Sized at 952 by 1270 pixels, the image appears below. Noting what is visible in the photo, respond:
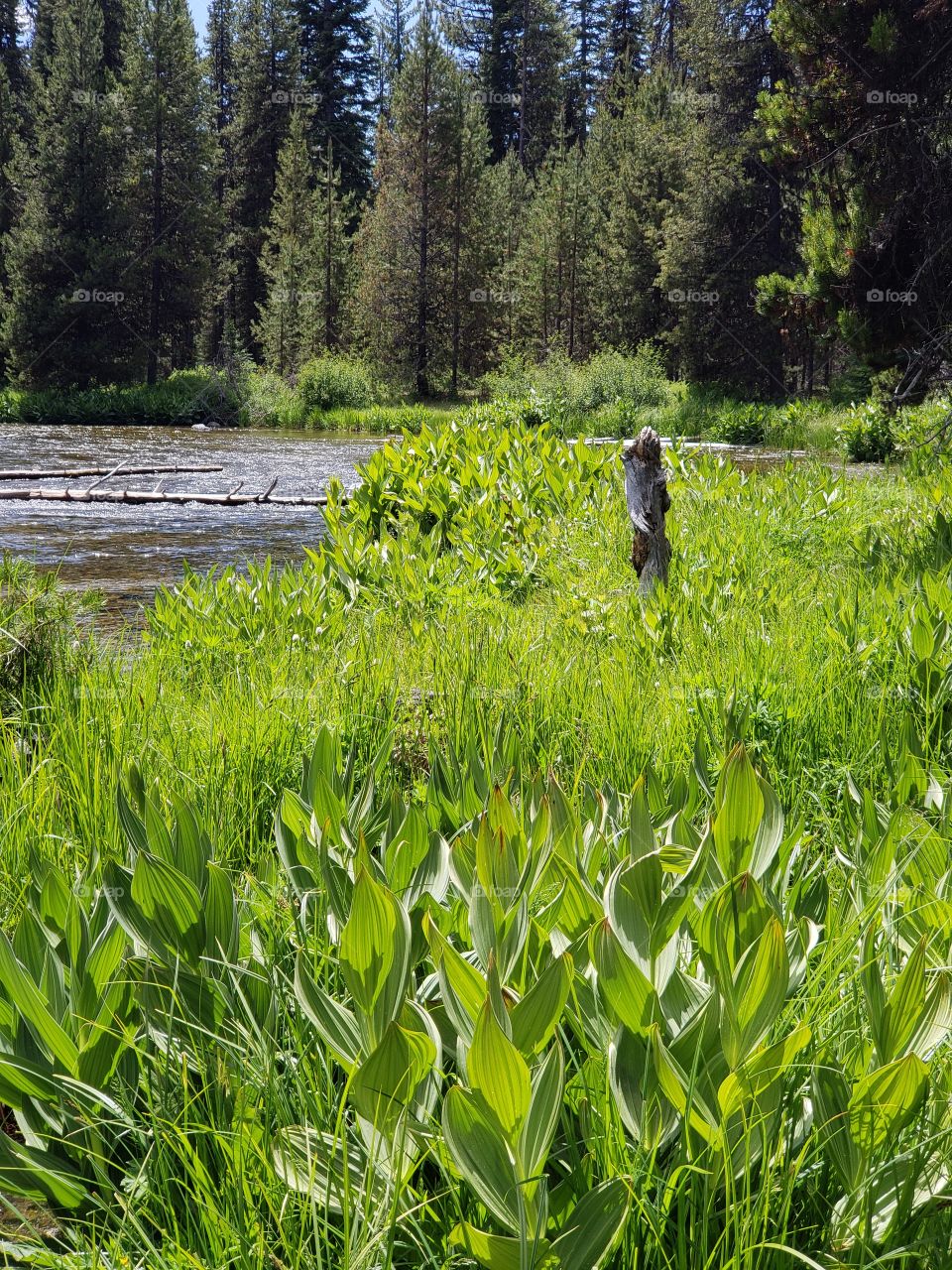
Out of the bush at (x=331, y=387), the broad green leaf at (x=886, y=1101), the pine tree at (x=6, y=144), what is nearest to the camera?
the broad green leaf at (x=886, y=1101)

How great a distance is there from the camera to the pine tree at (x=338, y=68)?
4778 cm

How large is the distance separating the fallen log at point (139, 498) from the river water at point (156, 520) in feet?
0.37

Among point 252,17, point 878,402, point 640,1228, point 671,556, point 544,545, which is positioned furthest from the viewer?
point 252,17

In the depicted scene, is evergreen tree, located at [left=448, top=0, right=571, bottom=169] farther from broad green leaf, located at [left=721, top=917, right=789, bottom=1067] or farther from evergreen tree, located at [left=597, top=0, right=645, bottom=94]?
broad green leaf, located at [left=721, top=917, right=789, bottom=1067]

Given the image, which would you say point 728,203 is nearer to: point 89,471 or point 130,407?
point 130,407

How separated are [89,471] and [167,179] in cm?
2765

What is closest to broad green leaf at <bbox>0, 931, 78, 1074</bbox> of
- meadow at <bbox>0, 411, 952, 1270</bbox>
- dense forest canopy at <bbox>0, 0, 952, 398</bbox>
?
meadow at <bbox>0, 411, 952, 1270</bbox>

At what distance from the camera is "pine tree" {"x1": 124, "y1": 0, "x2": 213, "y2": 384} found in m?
35.9

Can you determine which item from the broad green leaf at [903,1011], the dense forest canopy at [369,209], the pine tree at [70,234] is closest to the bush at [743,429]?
the dense forest canopy at [369,209]

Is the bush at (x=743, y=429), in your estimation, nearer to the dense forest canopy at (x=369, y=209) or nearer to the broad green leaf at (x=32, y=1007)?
the dense forest canopy at (x=369, y=209)

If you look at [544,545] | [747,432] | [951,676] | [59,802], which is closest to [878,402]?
[747,432]

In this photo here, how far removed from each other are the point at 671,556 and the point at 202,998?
4528 mm

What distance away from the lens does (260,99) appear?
45750 millimetres

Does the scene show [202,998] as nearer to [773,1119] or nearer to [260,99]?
[773,1119]
